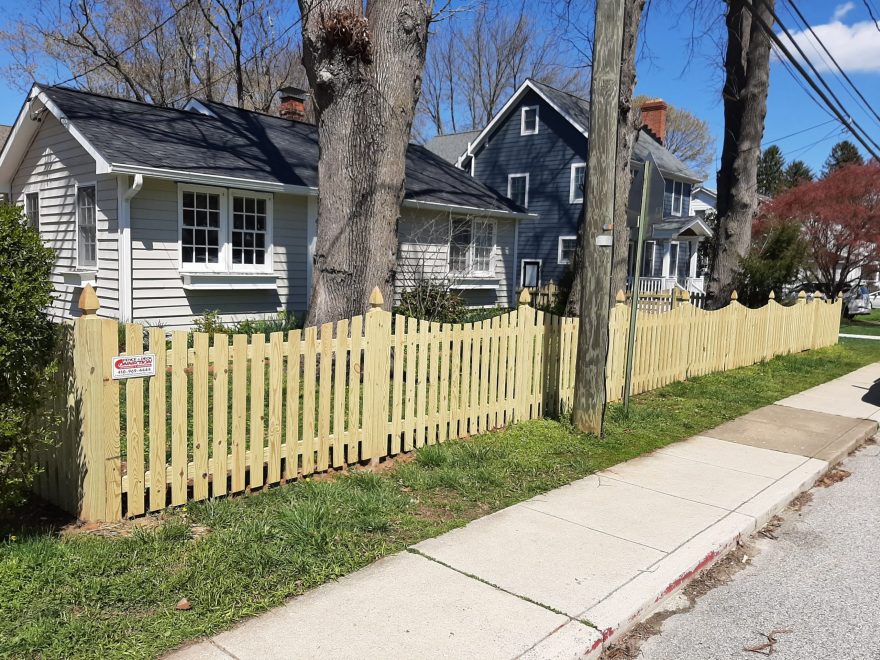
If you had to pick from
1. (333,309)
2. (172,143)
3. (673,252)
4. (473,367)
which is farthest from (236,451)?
(673,252)

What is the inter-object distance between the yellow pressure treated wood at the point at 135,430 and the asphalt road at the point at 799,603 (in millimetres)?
3031

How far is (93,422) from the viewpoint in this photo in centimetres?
394

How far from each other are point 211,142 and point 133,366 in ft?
34.3

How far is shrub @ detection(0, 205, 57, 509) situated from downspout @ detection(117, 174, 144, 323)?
786cm

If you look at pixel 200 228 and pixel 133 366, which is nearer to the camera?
pixel 133 366

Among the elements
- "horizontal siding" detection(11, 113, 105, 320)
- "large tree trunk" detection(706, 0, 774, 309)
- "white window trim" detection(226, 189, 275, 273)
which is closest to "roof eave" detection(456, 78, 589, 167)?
"large tree trunk" detection(706, 0, 774, 309)

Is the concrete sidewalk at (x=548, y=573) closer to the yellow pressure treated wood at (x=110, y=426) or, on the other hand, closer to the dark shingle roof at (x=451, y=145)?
the yellow pressure treated wood at (x=110, y=426)

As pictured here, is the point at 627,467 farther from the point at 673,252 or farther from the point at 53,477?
the point at 673,252

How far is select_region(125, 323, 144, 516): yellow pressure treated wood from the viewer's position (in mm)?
4031

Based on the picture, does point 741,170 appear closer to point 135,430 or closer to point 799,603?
point 799,603

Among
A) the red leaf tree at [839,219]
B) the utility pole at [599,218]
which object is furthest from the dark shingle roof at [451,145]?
the utility pole at [599,218]

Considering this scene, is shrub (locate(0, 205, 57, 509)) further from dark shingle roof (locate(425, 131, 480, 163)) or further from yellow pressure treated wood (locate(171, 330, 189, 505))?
dark shingle roof (locate(425, 131, 480, 163))

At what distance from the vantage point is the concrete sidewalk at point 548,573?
3111mm

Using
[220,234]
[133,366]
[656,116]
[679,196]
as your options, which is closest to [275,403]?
[133,366]
